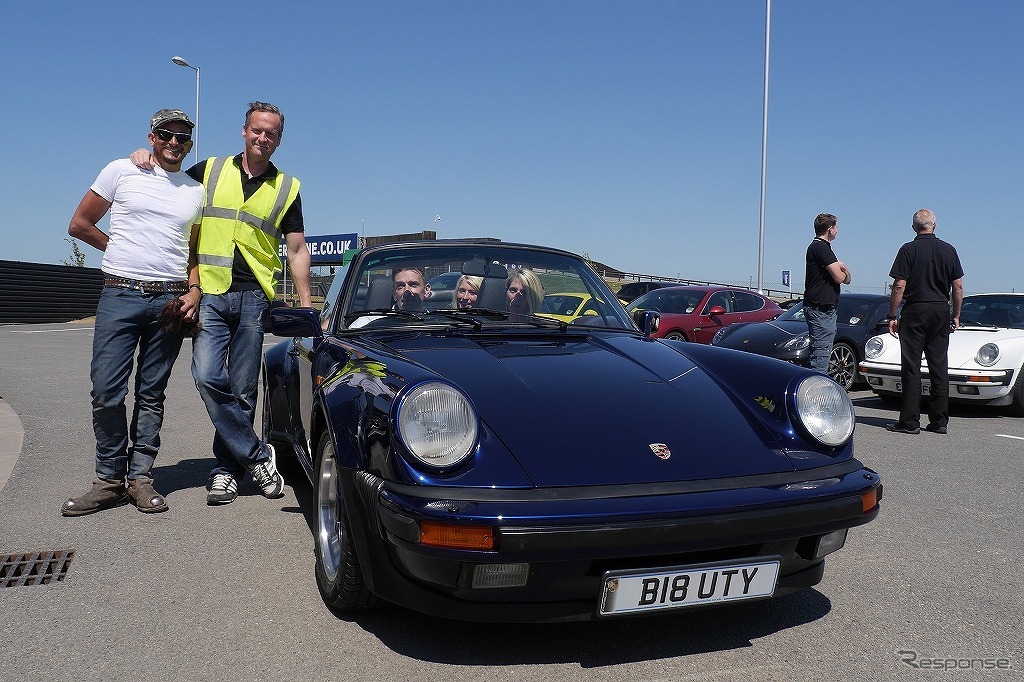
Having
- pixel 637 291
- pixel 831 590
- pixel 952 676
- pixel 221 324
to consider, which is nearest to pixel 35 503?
pixel 221 324

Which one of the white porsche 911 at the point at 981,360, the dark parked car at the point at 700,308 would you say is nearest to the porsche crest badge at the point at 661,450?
the white porsche 911 at the point at 981,360

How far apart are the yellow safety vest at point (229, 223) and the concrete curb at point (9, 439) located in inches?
69.0

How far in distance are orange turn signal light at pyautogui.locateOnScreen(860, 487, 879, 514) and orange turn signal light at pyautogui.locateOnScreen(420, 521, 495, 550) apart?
1.22m

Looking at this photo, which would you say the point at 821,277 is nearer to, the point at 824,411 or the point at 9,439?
the point at 824,411

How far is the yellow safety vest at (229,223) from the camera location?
454cm

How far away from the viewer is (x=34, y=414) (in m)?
7.57

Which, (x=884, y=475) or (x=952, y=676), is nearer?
(x=952, y=676)

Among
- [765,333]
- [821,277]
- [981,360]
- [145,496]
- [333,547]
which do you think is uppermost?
[821,277]

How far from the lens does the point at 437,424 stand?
2.61 metres

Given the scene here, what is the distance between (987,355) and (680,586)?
7346 millimetres

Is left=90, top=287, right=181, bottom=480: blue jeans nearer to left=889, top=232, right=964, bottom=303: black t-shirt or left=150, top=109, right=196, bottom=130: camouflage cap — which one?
left=150, top=109, right=196, bottom=130: camouflage cap

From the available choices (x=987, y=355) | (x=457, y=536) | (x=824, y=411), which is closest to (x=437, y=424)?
(x=457, y=536)

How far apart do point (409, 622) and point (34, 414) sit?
591 centimetres

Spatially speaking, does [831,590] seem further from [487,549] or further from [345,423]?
[345,423]
